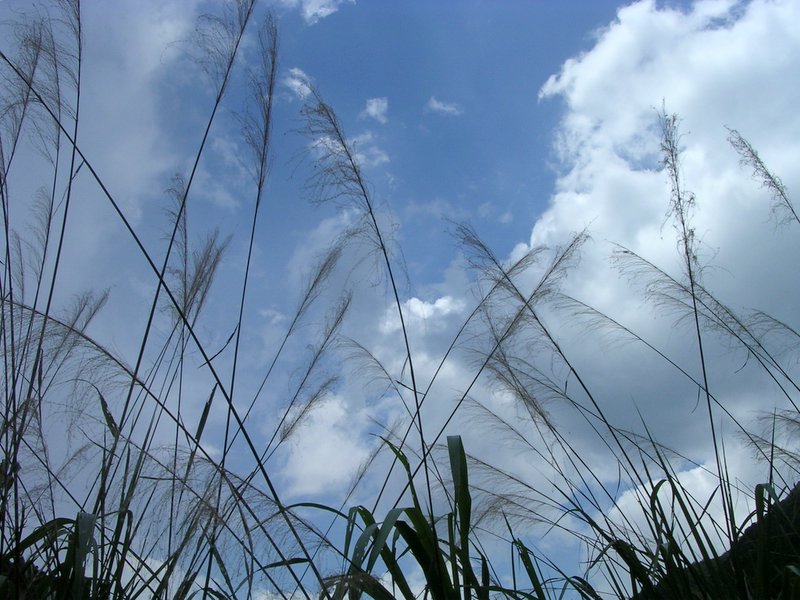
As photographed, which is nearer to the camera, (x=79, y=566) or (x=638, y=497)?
(x=79, y=566)

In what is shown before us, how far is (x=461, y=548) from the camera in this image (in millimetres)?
1809

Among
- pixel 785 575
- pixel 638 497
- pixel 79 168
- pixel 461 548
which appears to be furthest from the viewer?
pixel 79 168

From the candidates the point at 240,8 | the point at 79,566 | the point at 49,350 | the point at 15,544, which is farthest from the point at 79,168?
the point at 79,566

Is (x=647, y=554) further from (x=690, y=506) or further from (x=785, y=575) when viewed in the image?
(x=785, y=575)

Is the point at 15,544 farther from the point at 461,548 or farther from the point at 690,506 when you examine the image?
the point at 690,506

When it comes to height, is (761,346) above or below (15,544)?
above

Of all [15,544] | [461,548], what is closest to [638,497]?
[461,548]

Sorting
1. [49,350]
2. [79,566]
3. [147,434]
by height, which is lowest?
[79,566]

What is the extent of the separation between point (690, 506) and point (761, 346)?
1.10 meters

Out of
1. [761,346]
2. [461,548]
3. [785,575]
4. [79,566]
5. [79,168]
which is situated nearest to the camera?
[79,566]

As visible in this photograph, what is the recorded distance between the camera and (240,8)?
97.3 inches

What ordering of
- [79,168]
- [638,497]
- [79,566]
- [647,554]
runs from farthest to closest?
1. [79,168]
2. [638,497]
3. [647,554]
4. [79,566]

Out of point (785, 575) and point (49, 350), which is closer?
point (785, 575)

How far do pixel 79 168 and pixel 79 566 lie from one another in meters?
1.40
